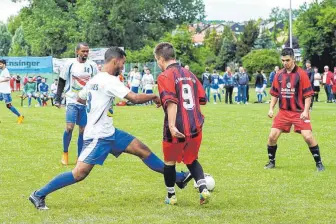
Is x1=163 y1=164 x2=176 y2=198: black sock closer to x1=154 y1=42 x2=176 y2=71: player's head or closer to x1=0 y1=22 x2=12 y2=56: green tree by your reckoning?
x1=154 y1=42 x2=176 y2=71: player's head

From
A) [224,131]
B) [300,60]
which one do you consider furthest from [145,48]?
[224,131]

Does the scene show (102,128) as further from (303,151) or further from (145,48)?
(145,48)

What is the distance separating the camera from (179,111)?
25.3 ft

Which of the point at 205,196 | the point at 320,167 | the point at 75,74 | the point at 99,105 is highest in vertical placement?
the point at 75,74

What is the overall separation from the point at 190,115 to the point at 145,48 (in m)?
54.7

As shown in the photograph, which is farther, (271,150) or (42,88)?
(42,88)

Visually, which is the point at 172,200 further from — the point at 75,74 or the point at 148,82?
the point at 148,82

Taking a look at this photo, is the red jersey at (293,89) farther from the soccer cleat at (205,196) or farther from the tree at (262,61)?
the tree at (262,61)

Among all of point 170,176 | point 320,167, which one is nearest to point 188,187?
point 170,176

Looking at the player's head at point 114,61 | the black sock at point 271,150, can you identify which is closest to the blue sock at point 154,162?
the player's head at point 114,61

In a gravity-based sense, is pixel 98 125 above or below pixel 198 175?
above

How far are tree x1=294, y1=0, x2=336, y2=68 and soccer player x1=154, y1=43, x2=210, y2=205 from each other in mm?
53273

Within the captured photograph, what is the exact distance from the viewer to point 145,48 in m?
62.1

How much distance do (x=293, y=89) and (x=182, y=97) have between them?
333 centimetres
